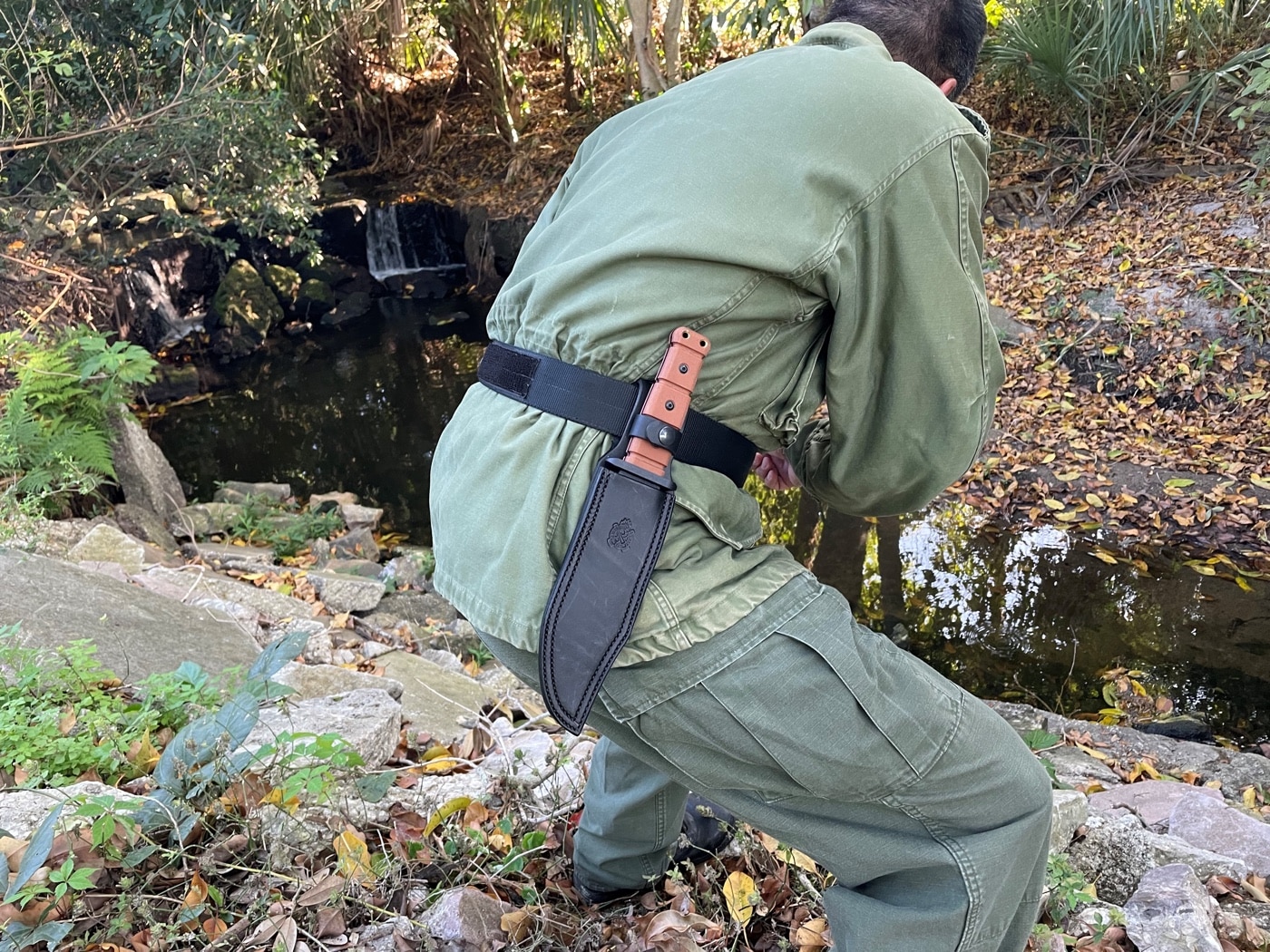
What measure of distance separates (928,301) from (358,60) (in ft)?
40.3

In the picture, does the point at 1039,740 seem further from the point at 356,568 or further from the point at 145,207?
the point at 145,207

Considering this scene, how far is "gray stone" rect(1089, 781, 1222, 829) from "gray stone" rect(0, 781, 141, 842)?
2310 mm

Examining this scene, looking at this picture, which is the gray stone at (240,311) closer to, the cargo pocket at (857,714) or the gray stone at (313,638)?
the gray stone at (313,638)

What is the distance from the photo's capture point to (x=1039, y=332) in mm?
6785

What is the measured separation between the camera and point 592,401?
4.34ft

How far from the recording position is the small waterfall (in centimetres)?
1153

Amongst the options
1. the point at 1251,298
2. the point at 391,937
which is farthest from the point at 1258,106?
the point at 391,937

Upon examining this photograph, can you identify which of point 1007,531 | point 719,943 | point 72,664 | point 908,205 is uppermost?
point 908,205

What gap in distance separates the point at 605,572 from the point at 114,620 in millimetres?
2277

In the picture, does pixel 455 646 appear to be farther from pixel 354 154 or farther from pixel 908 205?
pixel 354 154

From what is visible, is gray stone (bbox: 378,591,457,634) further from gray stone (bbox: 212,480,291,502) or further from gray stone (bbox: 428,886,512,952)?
gray stone (bbox: 428,886,512,952)

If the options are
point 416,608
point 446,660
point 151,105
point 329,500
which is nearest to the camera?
point 446,660

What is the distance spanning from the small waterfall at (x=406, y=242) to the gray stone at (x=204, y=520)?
621 cm

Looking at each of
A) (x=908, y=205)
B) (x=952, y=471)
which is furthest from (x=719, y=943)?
(x=908, y=205)
